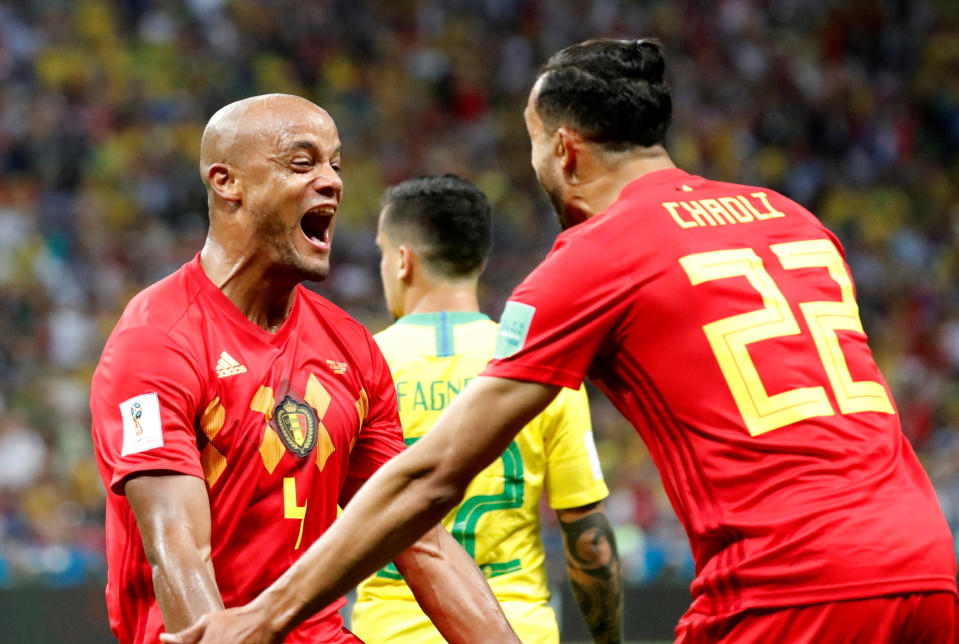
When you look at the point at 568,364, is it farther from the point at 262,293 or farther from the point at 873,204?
the point at 873,204

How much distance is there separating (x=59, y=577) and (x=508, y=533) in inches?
222

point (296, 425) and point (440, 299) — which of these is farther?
point (440, 299)

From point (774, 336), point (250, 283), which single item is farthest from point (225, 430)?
point (774, 336)

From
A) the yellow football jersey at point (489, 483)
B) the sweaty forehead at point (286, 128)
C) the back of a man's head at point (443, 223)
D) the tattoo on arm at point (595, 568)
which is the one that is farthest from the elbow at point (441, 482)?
the back of a man's head at point (443, 223)

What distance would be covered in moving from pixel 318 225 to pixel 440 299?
1243 mm

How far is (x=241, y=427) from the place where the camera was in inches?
133

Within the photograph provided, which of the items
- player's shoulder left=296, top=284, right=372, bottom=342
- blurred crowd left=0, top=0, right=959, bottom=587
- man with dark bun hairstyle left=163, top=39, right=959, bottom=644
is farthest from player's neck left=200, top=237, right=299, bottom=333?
blurred crowd left=0, top=0, right=959, bottom=587

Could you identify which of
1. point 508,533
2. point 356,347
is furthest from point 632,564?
point 356,347

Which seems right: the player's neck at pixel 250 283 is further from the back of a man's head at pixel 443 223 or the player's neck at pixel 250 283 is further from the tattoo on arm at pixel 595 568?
Result: the tattoo on arm at pixel 595 568

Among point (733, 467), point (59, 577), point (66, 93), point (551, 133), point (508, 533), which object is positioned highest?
point (66, 93)

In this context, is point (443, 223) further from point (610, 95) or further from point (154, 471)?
point (154, 471)

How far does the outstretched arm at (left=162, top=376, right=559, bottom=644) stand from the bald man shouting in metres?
0.21

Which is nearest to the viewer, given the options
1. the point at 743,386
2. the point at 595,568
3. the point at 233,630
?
the point at 743,386

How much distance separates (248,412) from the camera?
11.1 feet
